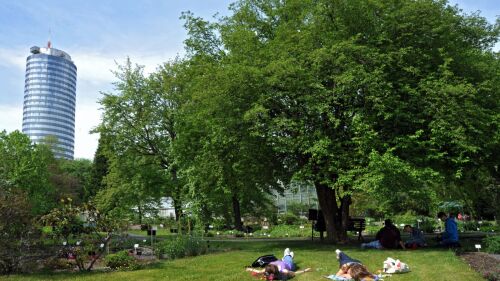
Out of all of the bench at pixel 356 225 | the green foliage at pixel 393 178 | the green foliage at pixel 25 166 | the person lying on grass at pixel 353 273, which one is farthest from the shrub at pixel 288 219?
the person lying on grass at pixel 353 273

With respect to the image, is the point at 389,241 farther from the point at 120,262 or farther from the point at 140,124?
the point at 140,124

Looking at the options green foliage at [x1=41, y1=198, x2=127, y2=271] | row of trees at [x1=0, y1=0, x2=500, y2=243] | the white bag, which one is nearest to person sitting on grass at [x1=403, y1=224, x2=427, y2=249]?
row of trees at [x1=0, y1=0, x2=500, y2=243]

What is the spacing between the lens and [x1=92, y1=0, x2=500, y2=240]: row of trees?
50.4 feet

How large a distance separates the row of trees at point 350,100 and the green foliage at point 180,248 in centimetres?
358

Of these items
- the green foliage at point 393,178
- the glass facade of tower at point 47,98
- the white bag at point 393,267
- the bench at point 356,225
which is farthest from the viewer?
the glass facade of tower at point 47,98

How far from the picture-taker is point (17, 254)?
447 inches

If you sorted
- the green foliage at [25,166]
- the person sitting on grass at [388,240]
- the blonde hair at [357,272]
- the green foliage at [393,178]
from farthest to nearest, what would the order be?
the green foliage at [25,166], the person sitting on grass at [388,240], the green foliage at [393,178], the blonde hair at [357,272]

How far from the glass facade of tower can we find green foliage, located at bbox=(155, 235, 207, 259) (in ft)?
584

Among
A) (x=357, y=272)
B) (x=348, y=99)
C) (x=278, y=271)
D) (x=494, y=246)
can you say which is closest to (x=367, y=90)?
(x=348, y=99)

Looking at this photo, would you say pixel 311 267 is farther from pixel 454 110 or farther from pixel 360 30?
pixel 360 30

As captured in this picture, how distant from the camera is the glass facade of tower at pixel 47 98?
180 meters

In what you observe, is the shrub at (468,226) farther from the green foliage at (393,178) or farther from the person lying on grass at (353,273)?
the person lying on grass at (353,273)

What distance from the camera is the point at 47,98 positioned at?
182875 mm

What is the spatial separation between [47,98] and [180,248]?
614ft
